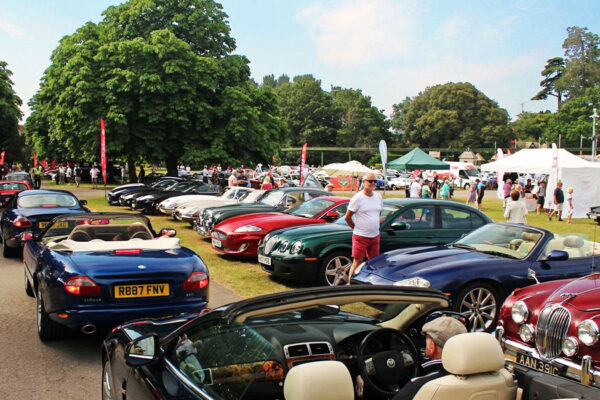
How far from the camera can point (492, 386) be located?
265cm

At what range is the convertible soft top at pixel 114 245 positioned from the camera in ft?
20.7

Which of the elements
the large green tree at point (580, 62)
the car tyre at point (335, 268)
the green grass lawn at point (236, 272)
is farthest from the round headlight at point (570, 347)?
the large green tree at point (580, 62)

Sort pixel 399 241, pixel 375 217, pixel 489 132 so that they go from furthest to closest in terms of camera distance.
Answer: pixel 489 132
pixel 399 241
pixel 375 217

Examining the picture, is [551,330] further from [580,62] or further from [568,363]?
[580,62]

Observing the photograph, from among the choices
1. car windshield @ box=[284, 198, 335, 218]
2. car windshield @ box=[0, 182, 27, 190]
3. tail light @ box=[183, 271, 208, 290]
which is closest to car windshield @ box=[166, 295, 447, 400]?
tail light @ box=[183, 271, 208, 290]

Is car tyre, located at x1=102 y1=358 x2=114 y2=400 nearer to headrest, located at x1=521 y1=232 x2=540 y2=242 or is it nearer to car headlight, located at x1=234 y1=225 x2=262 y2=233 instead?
headrest, located at x1=521 y1=232 x2=540 y2=242

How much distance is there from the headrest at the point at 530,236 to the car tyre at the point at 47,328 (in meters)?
6.05

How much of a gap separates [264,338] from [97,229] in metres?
5.19

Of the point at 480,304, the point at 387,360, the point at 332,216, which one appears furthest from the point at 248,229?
the point at 387,360

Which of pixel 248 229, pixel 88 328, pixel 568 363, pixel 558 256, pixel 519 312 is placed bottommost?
pixel 88 328

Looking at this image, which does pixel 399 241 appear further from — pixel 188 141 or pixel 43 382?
pixel 188 141

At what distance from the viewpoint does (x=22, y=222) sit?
36.7 feet

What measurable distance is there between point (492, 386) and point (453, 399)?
232mm

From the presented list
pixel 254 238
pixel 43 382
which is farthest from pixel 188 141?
pixel 43 382
